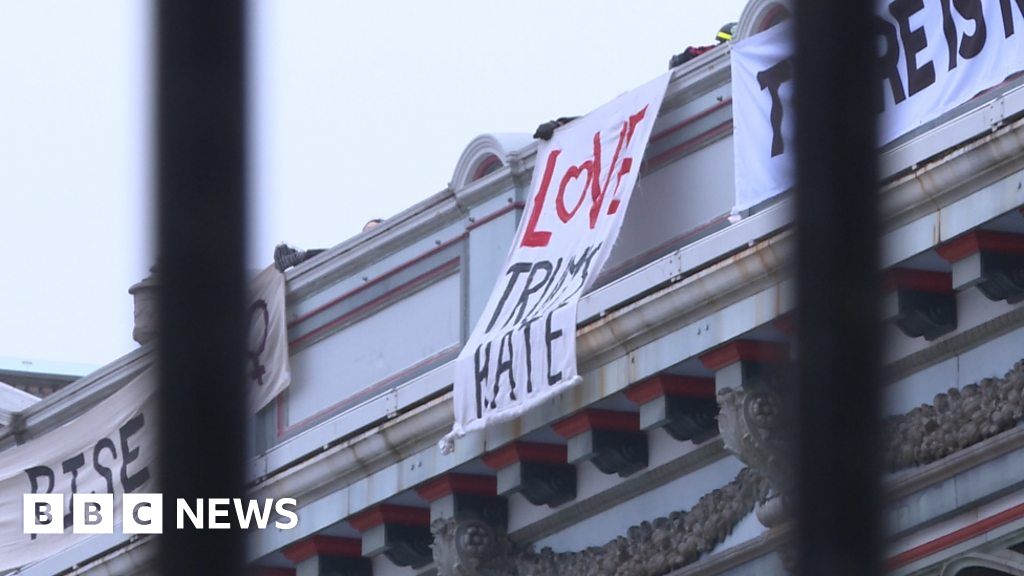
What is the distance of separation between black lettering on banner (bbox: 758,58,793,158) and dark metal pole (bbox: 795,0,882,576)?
38.5 ft

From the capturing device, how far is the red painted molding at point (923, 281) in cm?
1426

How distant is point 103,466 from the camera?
73.9ft

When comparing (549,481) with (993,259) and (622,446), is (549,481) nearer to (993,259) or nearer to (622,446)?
(622,446)

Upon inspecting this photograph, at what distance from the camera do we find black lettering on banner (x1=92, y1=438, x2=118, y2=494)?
22.4 metres

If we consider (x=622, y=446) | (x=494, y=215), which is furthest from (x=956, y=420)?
(x=494, y=215)

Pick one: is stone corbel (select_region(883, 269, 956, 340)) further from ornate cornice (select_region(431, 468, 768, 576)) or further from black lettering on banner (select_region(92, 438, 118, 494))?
black lettering on banner (select_region(92, 438, 118, 494))

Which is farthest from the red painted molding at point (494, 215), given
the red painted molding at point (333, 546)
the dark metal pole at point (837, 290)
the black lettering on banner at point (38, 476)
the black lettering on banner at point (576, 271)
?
the dark metal pole at point (837, 290)

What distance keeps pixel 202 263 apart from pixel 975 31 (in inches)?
416

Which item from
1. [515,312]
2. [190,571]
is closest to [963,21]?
[515,312]

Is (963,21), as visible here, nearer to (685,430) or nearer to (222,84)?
(685,430)

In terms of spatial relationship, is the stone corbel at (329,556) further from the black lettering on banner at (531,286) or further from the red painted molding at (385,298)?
the black lettering on banner at (531,286)

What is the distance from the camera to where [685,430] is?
16.2 m

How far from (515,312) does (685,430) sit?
1.62 meters

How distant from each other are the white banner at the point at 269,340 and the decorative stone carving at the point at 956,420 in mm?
7472
